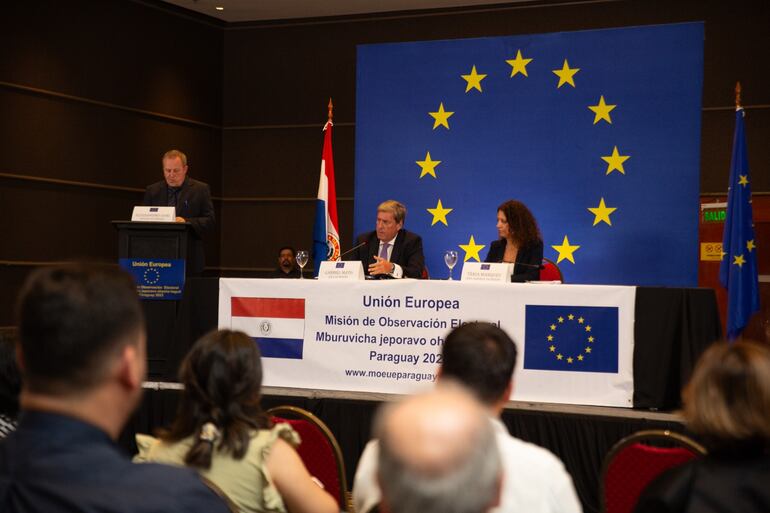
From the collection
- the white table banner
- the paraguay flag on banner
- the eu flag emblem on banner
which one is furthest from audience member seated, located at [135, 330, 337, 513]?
the paraguay flag on banner

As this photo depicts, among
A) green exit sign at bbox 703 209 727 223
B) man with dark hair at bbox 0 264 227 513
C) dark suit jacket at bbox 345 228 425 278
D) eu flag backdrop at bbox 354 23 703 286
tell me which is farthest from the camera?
green exit sign at bbox 703 209 727 223

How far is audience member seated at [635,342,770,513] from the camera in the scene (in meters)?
1.52

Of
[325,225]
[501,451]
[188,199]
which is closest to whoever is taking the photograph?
[501,451]

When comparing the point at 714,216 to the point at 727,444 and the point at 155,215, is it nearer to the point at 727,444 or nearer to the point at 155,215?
the point at 155,215

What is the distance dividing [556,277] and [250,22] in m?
5.11

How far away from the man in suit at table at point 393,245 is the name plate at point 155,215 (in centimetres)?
111

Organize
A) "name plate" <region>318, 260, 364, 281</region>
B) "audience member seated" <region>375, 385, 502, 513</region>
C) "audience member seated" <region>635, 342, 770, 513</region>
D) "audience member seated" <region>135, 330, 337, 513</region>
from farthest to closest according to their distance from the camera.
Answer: "name plate" <region>318, 260, 364, 281</region>, "audience member seated" <region>135, 330, 337, 513</region>, "audience member seated" <region>635, 342, 770, 513</region>, "audience member seated" <region>375, 385, 502, 513</region>

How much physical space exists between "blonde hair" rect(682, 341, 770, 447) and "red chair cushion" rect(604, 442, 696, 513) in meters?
1.08

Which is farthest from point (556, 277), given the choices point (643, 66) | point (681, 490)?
point (681, 490)

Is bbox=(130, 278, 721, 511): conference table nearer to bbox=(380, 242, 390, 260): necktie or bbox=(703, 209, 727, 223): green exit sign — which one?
bbox=(380, 242, 390, 260): necktie

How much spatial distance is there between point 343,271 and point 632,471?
7.31ft

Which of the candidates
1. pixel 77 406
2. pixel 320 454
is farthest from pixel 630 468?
pixel 77 406

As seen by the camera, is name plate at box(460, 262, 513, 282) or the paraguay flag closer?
name plate at box(460, 262, 513, 282)

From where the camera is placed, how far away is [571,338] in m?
4.15
